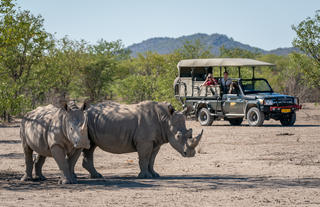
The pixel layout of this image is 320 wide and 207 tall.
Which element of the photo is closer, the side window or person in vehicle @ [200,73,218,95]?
the side window

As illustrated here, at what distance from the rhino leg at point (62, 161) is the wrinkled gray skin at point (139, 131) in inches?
41.6

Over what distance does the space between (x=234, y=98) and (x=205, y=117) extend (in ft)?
7.31

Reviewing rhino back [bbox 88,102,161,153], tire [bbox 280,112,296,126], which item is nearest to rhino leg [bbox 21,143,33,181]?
rhino back [bbox 88,102,161,153]

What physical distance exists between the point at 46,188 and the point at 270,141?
10.5 m

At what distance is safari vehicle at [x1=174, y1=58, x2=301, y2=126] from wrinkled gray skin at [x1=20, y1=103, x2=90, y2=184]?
39.8 feet

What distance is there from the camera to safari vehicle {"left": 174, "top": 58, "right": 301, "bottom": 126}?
960 inches

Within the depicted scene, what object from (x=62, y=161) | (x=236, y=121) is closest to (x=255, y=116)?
(x=236, y=121)

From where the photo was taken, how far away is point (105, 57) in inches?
1727

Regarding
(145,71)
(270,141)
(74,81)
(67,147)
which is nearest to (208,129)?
(270,141)

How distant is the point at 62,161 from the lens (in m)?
10.6

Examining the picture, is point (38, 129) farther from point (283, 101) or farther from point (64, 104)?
point (283, 101)

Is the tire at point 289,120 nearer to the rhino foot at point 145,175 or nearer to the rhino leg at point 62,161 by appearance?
the rhino foot at point 145,175

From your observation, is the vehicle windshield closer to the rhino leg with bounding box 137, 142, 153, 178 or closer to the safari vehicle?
the safari vehicle

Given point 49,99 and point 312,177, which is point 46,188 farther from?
point 49,99
